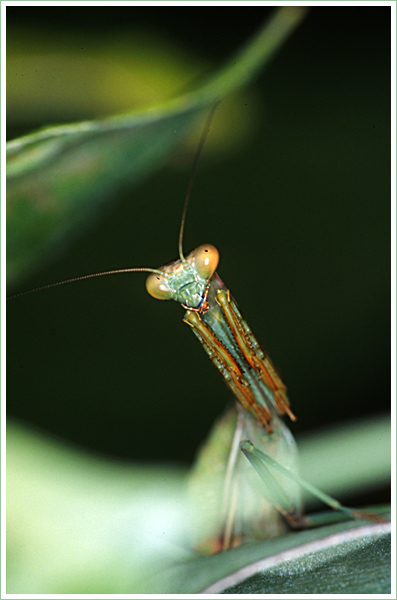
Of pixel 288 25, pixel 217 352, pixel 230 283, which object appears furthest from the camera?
pixel 230 283

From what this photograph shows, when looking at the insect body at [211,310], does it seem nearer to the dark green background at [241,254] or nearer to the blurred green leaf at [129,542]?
the dark green background at [241,254]

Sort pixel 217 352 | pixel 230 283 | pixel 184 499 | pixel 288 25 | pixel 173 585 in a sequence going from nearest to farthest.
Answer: pixel 173 585, pixel 288 25, pixel 217 352, pixel 230 283, pixel 184 499

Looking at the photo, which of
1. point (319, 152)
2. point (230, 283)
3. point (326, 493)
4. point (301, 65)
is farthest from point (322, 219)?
point (326, 493)

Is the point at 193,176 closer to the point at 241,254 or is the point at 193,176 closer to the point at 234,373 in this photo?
the point at 241,254

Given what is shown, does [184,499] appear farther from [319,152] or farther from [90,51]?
[90,51]

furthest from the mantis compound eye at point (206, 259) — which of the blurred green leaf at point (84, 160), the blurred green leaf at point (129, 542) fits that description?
the blurred green leaf at point (129, 542)

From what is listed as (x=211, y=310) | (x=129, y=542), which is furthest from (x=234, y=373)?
(x=129, y=542)
